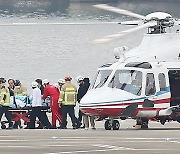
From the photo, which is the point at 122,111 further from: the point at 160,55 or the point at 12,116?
the point at 12,116

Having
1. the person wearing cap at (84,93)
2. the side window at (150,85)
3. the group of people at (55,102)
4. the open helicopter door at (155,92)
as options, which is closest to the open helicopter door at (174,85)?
the open helicopter door at (155,92)

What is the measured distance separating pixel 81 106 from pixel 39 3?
109179 millimetres

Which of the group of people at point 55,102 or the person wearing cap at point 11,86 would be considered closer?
the group of people at point 55,102

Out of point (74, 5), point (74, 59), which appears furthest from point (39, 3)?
point (74, 59)

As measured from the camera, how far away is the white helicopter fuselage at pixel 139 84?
21.8 m

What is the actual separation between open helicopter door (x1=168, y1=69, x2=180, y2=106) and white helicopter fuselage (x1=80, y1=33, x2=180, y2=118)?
10 cm

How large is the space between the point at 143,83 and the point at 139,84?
4.0 inches

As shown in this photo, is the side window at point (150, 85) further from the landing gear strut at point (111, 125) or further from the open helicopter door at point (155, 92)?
the landing gear strut at point (111, 125)

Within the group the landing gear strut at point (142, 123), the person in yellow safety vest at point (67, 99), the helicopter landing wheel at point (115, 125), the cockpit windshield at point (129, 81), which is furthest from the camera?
the person in yellow safety vest at point (67, 99)

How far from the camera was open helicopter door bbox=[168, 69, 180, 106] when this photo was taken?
22.7 m

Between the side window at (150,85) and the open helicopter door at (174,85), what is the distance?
0.56 metres

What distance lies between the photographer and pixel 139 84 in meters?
22.2

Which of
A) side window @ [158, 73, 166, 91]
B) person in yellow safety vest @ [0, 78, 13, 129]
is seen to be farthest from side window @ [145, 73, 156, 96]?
person in yellow safety vest @ [0, 78, 13, 129]

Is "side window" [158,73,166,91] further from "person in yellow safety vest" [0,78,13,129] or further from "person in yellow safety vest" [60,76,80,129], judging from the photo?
"person in yellow safety vest" [0,78,13,129]
